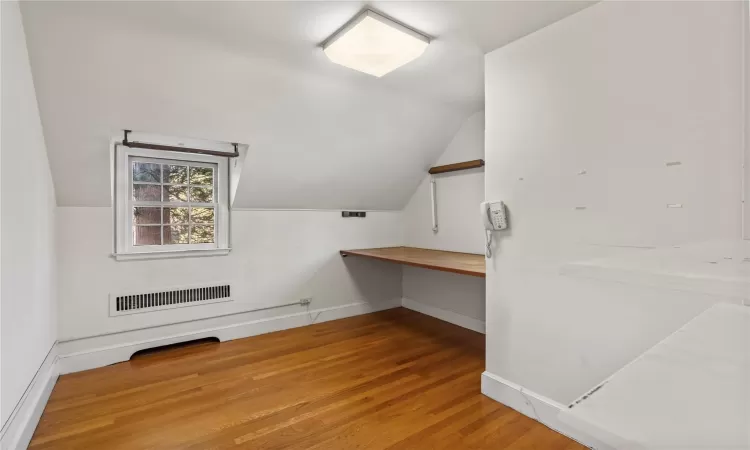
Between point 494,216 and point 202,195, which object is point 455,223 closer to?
point 494,216

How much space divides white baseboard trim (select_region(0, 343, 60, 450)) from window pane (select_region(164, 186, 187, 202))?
4.41 ft

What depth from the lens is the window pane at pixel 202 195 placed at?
335 centimetres

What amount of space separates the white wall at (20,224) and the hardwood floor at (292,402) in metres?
0.44

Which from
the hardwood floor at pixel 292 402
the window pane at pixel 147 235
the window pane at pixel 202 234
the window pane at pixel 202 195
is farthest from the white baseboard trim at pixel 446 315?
the window pane at pixel 147 235

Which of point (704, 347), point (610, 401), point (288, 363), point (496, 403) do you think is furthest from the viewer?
point (288, 363)

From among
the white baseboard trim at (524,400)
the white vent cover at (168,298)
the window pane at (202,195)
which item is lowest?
the white baseboard trim at (524,400)

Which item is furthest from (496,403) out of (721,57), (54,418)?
(54,418)

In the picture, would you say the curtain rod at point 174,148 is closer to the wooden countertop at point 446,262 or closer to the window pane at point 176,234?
the window pane at point 176,234

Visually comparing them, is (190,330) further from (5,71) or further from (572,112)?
(572,112)

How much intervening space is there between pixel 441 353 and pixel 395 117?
6.65ft

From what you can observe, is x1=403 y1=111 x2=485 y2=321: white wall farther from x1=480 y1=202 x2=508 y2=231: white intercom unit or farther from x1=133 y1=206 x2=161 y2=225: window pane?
x1=133 y1=206 x2=161 y2=225: window pane

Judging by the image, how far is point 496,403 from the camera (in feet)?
7.27

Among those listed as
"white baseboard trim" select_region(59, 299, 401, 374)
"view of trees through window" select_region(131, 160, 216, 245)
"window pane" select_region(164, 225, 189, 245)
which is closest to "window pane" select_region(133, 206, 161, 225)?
"view of trees through window" select_region(131, 160, 216, 245)

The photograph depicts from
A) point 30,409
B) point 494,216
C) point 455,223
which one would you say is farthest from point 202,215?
point 494,216
